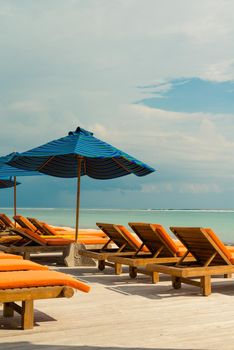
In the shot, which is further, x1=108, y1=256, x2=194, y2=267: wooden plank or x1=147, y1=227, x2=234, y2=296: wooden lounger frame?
x1=108, y1=256, x2=194, y2=267: wooden plank

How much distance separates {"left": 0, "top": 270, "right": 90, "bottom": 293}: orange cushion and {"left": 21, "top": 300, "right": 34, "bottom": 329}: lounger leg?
0.18m

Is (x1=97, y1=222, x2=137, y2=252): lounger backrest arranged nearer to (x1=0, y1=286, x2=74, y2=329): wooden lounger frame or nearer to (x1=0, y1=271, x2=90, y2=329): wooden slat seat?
(x1=0, y1=271, x2=90, y2=329): wooden slat seat

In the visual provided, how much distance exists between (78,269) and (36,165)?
2244 millimetres

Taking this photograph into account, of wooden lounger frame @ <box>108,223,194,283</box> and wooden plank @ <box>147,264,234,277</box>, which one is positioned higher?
wooden lounger frame @ <box>108,223,194,283</box>

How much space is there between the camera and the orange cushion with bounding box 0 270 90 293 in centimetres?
448

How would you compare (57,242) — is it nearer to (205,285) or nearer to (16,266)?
(205,285)

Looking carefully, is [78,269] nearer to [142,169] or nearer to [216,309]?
[142,169]

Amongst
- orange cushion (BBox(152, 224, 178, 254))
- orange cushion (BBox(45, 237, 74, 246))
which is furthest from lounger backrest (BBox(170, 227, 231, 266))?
orange cushion (BBox(45, 237, 74, 246))

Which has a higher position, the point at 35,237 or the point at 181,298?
the point at 35,237

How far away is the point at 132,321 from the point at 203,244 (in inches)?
77.7

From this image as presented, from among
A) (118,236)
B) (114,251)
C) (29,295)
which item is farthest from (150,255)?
(29,295)

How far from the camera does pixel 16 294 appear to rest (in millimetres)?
4406

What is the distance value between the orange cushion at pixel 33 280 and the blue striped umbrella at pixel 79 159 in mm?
3887

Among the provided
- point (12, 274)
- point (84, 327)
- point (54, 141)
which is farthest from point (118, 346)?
point (54, 141)
